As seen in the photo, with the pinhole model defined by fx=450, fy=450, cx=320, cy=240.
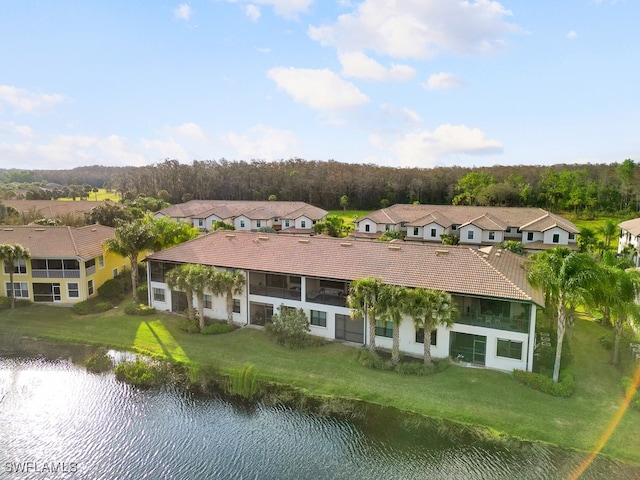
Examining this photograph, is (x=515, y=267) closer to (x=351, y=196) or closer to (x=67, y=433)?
(x=67, y=433)

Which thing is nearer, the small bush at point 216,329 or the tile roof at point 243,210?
the small bush at point 216,329

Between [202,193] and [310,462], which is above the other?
[202,193]

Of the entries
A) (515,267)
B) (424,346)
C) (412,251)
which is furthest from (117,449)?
(515,267)

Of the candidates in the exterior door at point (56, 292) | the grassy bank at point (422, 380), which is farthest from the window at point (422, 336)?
the exterior door at point (56, 292)

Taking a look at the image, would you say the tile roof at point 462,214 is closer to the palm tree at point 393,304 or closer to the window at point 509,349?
the window at point 509,349

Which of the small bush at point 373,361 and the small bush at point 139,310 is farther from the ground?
the small bush at point 139,310
